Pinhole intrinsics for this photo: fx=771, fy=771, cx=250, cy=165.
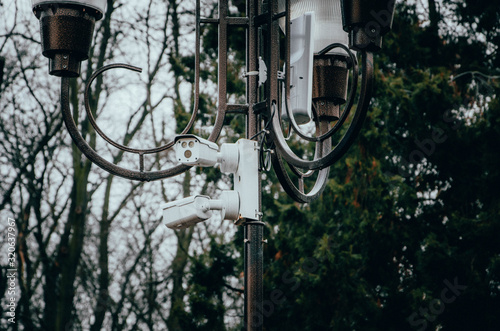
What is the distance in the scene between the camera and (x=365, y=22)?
2.40 meters

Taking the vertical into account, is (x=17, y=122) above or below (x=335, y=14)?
above

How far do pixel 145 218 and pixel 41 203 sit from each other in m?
1.87

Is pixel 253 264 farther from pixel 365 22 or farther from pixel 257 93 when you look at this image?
pixel 365 22

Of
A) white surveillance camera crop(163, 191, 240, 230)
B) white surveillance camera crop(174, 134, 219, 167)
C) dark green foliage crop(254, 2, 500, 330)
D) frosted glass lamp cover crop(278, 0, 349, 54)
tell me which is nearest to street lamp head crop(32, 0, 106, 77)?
white surveillance camera crop(174, 134, 219, 167)

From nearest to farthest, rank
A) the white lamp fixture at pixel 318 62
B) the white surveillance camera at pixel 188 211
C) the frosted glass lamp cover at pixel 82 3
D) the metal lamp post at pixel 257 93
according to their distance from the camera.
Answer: the metal lamp post at pixel 257 93 < the white surveillance camera at pixel 188 211 < the frosted glass lamp cover at pixel 82 3 < the white lamp fixture at pixel 318 62

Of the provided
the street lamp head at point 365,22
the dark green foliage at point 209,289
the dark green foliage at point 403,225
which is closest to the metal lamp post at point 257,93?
the street lamp head at point 365,22

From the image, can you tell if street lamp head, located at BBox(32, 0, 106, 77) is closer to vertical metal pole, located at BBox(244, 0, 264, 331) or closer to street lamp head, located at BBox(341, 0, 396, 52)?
vertical metal pole, located at BBox(244, 0, 264, 331)

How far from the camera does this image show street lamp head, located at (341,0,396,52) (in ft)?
7.83

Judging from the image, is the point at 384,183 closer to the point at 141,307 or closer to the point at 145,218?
the point at 145,218

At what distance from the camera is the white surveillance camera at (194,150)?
2693 millimetres

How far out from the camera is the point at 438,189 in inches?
408

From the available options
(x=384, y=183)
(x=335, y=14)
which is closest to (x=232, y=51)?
(x=384, y=183)

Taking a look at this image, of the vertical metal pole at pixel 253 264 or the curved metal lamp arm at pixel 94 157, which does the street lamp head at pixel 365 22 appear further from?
the curved metal lamp arm at pixel 94 157

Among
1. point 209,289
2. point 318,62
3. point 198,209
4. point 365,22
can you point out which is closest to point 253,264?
point 198,209
